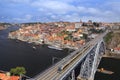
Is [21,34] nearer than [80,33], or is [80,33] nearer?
[80,33]

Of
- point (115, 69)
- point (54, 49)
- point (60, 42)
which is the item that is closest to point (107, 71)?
point (115, 69)

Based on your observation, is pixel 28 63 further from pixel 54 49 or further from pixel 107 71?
pixel 54 49

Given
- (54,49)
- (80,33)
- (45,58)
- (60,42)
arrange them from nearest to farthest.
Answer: (45,58), (54,49), (60,42), (80,33)

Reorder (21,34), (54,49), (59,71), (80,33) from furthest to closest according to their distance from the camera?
(21,34), (80,33), (54,49), (59,71)

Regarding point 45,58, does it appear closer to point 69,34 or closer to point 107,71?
point 107,71

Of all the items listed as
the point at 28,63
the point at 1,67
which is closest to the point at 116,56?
the point at 28,63

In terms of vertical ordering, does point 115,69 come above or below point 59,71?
below

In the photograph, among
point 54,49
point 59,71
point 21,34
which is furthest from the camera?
point 21,34

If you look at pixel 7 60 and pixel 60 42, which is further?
pixel 60 42

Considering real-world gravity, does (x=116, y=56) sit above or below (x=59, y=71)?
below
